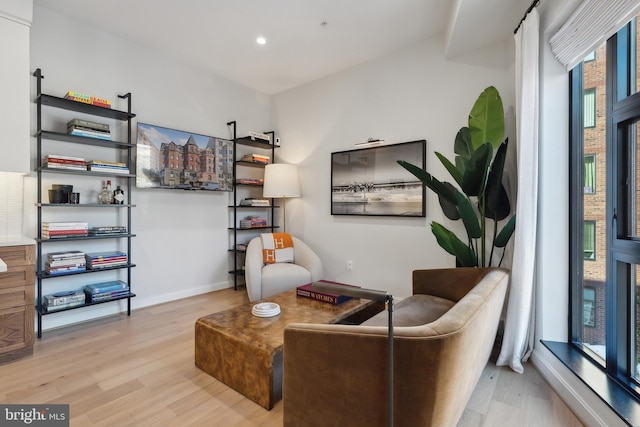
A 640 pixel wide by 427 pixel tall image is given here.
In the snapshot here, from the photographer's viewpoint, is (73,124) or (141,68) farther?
(141,68)

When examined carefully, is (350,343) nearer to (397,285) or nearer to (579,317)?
(579,317)

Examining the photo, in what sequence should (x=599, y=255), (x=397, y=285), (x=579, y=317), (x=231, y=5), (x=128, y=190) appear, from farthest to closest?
(x=397, y=285) → (x=128, y=190) → (x=231, y=5) → (x=579, y=317) → (x=599, y=255)

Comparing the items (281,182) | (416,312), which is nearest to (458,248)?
(416,312)

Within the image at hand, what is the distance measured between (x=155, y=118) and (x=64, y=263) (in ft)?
5.72

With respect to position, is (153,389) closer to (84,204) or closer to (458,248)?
(84,204)

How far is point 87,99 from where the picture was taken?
8.86ft

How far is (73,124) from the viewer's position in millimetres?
2646

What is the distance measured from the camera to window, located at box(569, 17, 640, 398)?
1527mm

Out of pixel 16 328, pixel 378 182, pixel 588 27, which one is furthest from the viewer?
pixel 378 182

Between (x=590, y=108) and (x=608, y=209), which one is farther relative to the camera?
(x=590, y=108)

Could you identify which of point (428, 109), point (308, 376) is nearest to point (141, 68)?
point (428, 109)

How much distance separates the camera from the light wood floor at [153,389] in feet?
5.16

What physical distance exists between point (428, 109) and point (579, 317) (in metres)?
2.22

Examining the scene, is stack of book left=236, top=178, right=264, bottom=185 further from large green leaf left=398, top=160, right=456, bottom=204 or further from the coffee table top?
large green leaf left=398, top=160, right=456, bottom=204
